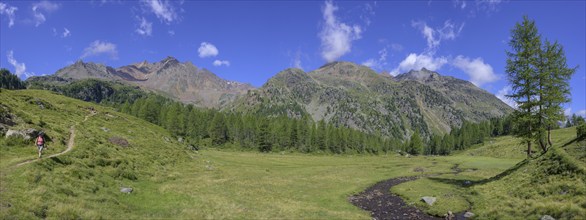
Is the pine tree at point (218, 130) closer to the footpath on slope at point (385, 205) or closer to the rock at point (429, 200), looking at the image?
the footpath on slope at point (385, 205)

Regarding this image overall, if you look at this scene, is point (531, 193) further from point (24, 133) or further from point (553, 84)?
point (24, 133)

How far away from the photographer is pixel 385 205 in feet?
127

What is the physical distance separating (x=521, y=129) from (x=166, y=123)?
13757 cm

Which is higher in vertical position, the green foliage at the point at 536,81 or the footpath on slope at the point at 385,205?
the green foliage at the point at 536,81

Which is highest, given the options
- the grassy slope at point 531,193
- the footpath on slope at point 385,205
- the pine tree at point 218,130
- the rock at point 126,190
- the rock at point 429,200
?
the pine tree at point 218,130

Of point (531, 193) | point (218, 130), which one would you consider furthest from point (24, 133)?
point (218, 130)

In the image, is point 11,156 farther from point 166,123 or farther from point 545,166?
point 166,123

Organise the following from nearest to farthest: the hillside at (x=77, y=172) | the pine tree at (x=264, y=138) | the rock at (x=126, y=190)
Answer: the hillside at (x=77, y=172), the rock at (x=126, y=190), the pine tree at (x=264, y=138)

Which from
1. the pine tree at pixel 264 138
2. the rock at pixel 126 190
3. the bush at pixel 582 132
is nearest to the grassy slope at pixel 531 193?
the bush at pixel 582 132

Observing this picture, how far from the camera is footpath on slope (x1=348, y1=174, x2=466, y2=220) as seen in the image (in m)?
33.2

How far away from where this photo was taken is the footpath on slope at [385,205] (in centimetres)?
3318

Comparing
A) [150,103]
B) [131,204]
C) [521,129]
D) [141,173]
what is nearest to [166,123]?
[150,103]

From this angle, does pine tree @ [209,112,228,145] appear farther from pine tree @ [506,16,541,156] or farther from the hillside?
pine tree @ [506,16,541,156]

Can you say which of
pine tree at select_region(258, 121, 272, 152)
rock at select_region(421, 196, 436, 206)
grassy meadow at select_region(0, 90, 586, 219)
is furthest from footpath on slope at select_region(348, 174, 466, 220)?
pine tree at select_region(258, 121, 272, 152)
